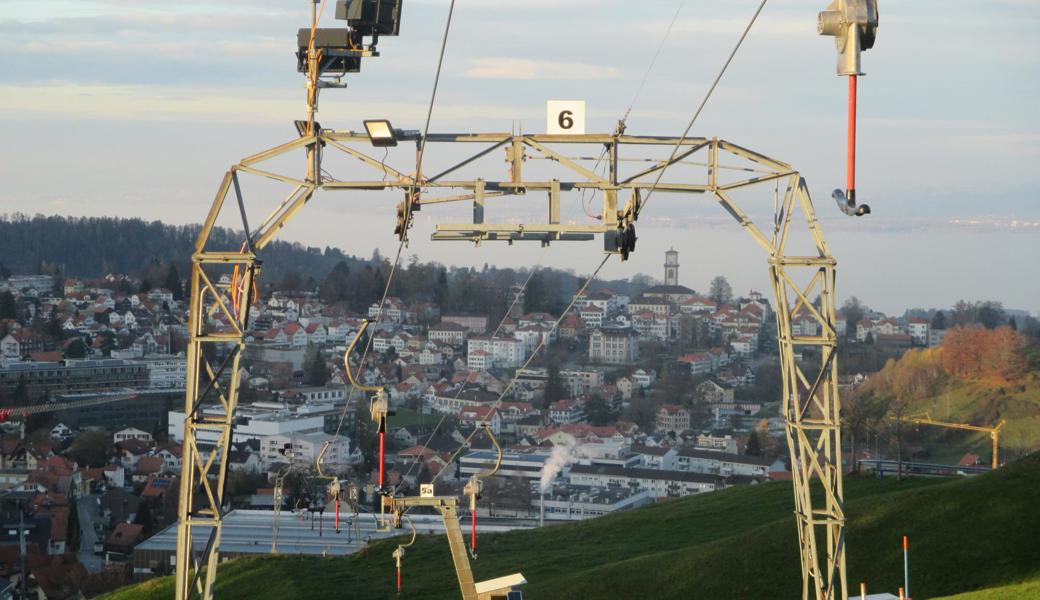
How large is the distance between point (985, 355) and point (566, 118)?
100432mm

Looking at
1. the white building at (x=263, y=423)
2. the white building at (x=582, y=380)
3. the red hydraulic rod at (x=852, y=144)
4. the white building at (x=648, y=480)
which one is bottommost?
the white building at (x=648, y=480)

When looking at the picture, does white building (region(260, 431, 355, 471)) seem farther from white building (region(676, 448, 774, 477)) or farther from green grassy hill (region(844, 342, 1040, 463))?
green grassy hill (region(844, 342, 1040, 463))

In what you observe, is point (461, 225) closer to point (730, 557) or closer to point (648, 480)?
point (730, 557)

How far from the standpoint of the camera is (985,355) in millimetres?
110438

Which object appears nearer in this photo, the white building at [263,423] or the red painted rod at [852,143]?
the red painted rod at [852,143]

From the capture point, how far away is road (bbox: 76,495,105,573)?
68250 millimetres

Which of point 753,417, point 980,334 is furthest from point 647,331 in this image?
point 980,334

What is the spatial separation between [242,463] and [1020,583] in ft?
260

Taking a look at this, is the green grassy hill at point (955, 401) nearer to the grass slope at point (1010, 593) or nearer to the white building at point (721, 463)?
the white building at point (721, 463)

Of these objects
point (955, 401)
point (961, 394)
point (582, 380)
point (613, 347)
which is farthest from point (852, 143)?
point (613, 347)

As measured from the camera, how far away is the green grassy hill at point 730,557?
23.1 meters

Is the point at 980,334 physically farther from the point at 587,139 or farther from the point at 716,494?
the point at 587,139

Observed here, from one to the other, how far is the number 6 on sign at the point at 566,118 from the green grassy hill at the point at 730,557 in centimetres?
794

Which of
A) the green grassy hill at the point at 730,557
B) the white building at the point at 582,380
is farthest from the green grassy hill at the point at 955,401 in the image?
the green grassy hill at the point at 730,557
